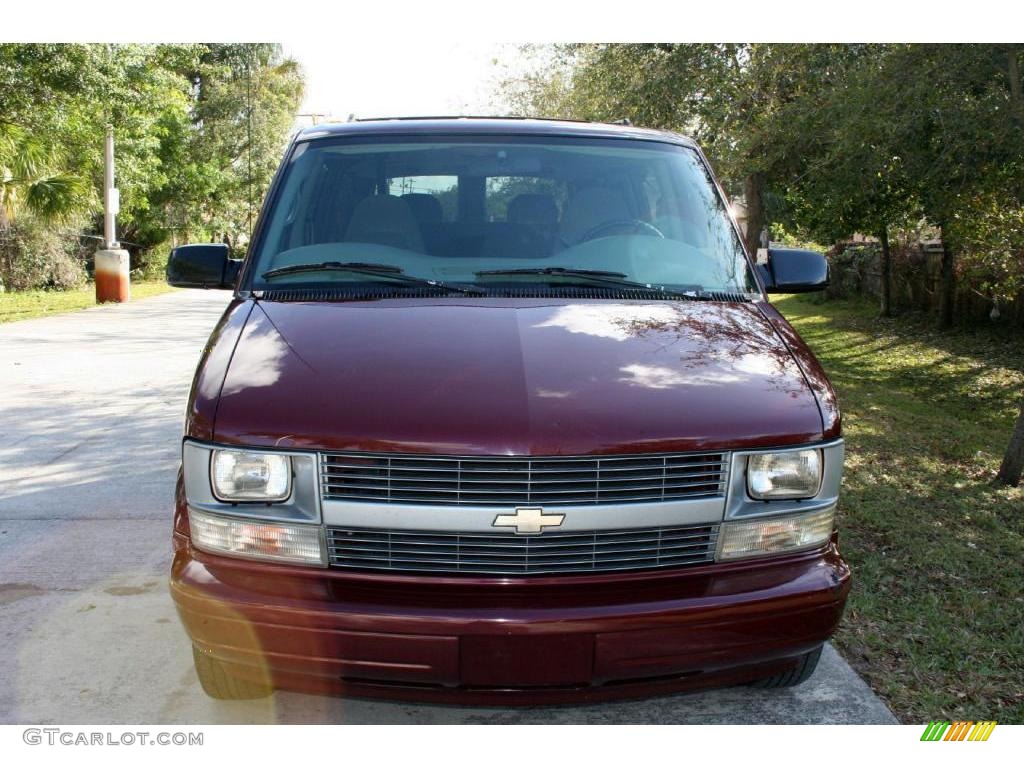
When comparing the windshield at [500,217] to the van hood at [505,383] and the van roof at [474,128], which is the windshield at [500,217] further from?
the van hood at [505,383]

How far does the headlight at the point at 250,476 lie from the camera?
2701 mm

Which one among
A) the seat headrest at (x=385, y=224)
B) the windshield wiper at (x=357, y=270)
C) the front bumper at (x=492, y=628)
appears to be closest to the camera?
the front bumper at (x=492, y=628)

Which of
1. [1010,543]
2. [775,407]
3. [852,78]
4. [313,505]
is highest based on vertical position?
[852,78]

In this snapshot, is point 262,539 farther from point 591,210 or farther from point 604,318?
point 591,210

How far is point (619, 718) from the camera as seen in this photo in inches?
132

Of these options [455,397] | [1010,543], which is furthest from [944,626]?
[455,397]

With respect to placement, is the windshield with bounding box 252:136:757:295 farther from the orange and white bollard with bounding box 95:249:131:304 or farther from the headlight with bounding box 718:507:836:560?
the orange and white bollard with bounding box 95:249:131:304

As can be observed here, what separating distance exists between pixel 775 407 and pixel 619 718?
1.21 m

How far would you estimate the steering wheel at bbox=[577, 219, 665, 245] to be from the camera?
3.88m

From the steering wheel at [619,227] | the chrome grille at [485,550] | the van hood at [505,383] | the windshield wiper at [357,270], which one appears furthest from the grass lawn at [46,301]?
the chrome grille at [485,550]

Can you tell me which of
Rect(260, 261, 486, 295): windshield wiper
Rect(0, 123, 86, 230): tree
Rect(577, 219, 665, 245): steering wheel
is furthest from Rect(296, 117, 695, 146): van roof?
Rect(0, 123, 86, 230): tree

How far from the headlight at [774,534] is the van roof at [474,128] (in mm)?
2019

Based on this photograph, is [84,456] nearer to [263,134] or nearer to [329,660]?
[329,660]

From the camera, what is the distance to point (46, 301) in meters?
19.7
